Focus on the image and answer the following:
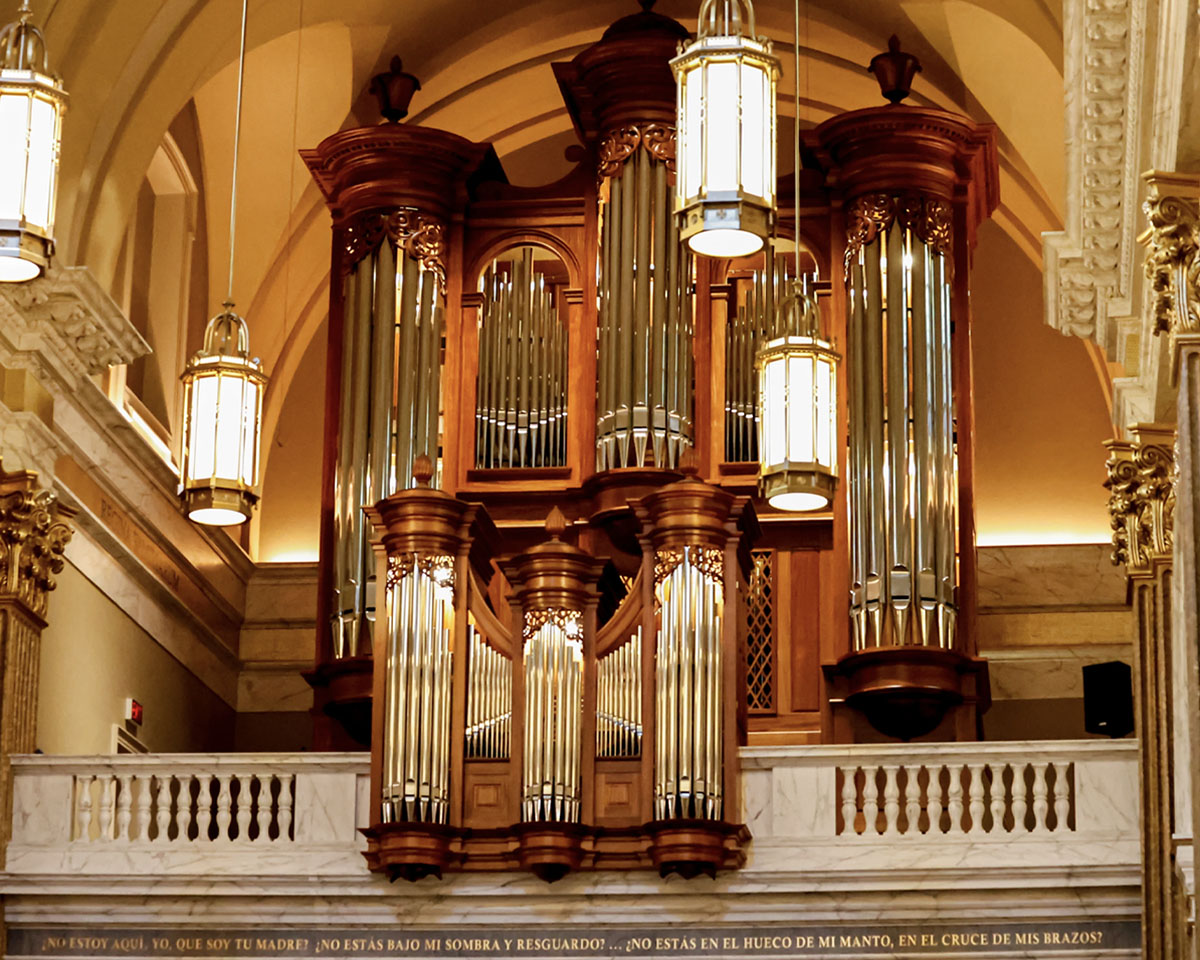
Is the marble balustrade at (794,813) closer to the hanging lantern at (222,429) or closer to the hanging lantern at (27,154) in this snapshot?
the hanging lantern at (222,429)

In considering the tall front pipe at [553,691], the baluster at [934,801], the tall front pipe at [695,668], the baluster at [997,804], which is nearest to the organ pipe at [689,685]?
the tall front pipe at [695,668]

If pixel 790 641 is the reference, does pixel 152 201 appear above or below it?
above

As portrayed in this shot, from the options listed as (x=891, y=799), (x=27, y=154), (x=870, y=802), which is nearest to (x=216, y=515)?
(x=27, y=154)

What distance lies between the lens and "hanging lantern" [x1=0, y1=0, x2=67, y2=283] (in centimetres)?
983

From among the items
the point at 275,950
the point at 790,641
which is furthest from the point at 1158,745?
the point at 275,950

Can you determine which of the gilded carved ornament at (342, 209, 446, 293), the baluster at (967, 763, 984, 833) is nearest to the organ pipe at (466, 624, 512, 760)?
the baluster at (967, 763, 984, 833)

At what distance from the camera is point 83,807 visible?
14.9 m

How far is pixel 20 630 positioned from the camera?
15.3 meters

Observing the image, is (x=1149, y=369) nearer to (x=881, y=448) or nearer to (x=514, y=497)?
(x=881, y=448)

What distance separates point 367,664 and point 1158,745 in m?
4.86

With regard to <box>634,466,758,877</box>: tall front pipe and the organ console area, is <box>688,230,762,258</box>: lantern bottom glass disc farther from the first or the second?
<box>634,466,758,877</box>: tall front pipe

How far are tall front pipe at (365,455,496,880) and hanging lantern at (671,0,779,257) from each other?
4.91 metres

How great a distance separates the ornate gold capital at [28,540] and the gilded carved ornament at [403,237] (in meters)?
3.02

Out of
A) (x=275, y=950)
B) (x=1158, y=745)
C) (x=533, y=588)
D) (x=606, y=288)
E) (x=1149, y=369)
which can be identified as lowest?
(x=275, y=950)
